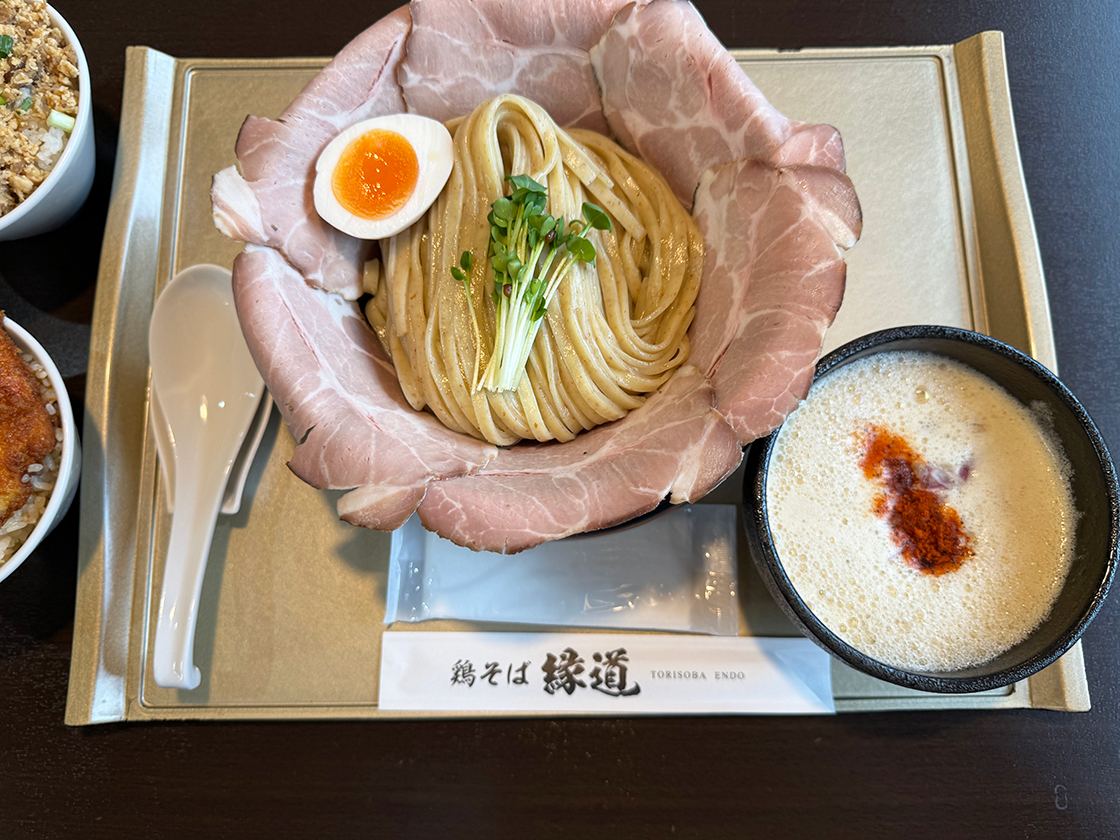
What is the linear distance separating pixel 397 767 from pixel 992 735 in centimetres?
177

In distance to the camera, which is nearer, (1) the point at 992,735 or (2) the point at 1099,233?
(1) the point at 992,735

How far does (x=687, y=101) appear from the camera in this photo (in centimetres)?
173

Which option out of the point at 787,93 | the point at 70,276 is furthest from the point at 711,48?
the point at 70,276

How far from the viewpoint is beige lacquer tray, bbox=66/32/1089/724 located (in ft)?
6.20

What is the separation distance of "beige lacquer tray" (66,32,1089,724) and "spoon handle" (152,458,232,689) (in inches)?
3.3

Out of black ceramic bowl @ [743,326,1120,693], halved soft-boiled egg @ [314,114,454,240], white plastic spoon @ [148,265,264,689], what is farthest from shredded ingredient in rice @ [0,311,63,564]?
black ceramic bowl @ [743,326,1120,693]

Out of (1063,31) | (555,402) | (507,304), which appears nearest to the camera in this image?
(507,304)

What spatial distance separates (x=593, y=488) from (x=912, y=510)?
2.95 feet

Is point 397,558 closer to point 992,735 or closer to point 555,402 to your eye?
point 555,402

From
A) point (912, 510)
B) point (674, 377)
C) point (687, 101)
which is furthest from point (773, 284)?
point (912, 510)

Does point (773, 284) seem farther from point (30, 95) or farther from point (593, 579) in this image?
point (30, 95)

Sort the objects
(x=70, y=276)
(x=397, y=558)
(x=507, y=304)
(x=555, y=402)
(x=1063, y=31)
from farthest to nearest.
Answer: (x=1063, y=31) < (x=70, y=276) < (x=397, y=558) < (x=555, y=402) < (x=507, y=304)

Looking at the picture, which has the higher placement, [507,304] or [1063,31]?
[1063,31]

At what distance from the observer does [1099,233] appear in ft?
7.34
